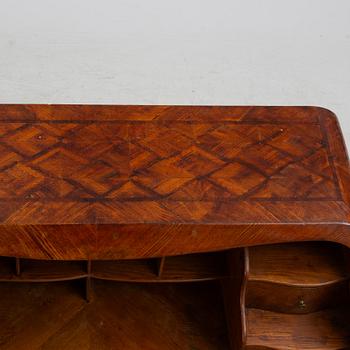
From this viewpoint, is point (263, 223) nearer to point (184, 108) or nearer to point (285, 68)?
point (184, 108)

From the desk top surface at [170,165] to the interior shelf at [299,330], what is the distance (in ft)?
1.10

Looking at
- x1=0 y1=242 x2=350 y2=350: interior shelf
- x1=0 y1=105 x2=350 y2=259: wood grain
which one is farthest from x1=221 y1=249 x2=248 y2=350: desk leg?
x1=0 y1=105 x2=350 y2=259: wood grain

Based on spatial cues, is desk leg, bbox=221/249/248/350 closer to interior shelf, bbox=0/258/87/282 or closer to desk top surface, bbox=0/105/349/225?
desk top surface, bbox=0/105/349/225

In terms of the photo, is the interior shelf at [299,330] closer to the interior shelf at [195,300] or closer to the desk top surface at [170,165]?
the interior shelf at [195,300]

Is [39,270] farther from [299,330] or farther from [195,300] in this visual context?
[299,330]

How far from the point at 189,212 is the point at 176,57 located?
123 centimetres

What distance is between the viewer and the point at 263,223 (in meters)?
1.79

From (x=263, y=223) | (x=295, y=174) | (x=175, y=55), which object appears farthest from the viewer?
(x=175, y=55)

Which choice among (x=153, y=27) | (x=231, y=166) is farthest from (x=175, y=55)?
(x=231, y=166)

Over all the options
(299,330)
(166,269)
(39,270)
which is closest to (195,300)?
(166,269)

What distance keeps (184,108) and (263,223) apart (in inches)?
17.5

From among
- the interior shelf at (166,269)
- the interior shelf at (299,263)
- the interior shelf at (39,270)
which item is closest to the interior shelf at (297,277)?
the interior shelf at (299,263)

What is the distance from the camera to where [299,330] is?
2.00 metres

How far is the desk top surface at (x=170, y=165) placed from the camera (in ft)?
5.90
